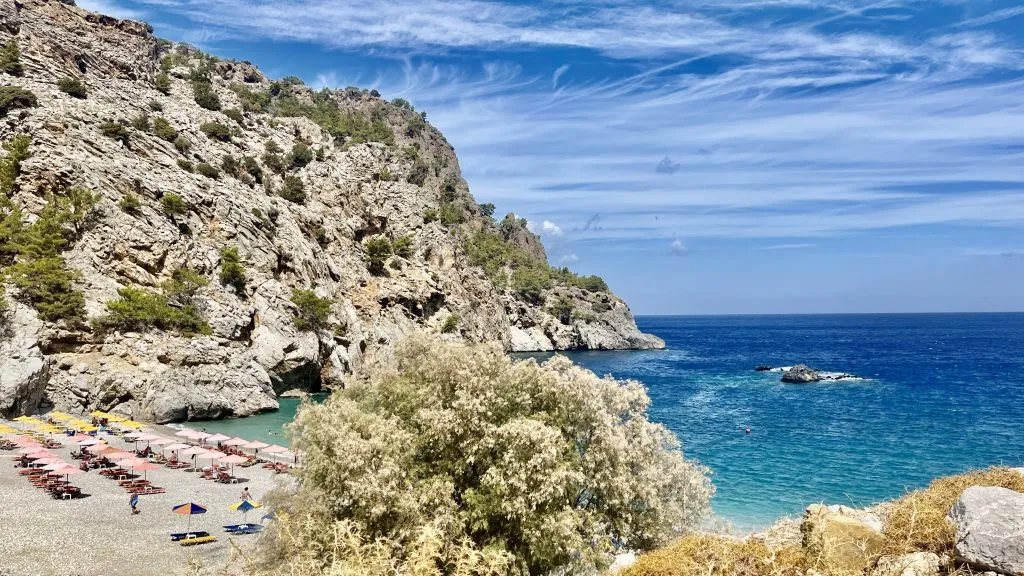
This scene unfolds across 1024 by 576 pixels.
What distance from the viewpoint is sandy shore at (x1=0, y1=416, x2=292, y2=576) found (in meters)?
18.7

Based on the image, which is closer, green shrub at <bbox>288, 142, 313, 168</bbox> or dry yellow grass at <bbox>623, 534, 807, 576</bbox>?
dry yellow grass at <bbox>623, 534, 807, 576</bbox>

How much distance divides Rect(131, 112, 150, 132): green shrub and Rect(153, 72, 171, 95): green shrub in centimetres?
1668

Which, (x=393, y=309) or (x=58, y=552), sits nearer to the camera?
(x=58, y=552)

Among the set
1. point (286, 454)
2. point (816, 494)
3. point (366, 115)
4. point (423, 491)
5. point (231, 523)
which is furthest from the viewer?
point (366, 115)

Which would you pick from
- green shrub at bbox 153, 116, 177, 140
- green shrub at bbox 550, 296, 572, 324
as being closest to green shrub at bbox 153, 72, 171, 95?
green shrub at bbox 153, 116, 177, 140

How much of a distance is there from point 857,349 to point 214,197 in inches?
5174

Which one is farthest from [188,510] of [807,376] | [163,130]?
[807,376]

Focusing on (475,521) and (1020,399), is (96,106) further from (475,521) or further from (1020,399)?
(1020,399)

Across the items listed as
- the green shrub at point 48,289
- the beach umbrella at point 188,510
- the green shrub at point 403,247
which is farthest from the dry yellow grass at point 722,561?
the green shrub at point 403,247

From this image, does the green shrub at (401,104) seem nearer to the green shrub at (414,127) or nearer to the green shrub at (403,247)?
the green shrub at (414,127)

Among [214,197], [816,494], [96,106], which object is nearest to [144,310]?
[214,197]

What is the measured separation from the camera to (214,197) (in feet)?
200

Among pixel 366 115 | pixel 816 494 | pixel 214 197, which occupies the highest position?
pixel 366 115

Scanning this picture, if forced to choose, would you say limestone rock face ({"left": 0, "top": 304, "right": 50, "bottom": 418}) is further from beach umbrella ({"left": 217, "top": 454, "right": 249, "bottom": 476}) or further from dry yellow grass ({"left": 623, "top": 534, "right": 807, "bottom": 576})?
dry yellow grass ({"left": 623, "top": 534, "right": 807, "bottom": 576})
